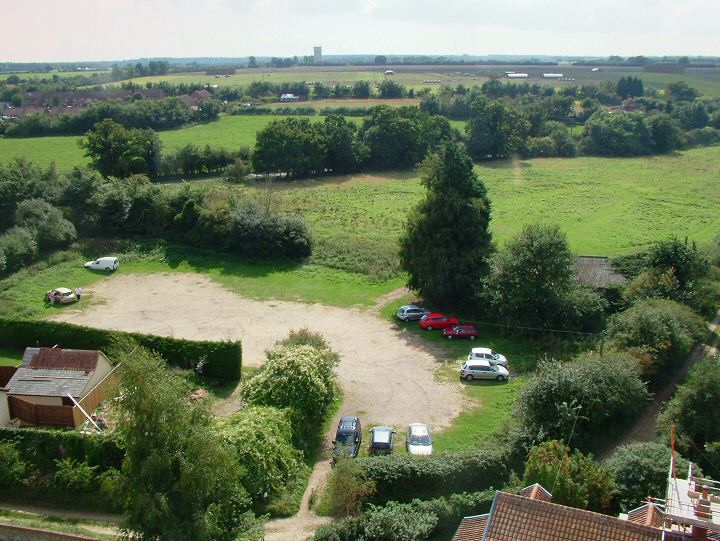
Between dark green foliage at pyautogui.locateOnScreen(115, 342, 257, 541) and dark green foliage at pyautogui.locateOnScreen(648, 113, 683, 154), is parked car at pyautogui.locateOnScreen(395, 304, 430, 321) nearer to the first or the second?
dark green foliage at pyautogui.locateOnScreen(115, 342, 257, 541)

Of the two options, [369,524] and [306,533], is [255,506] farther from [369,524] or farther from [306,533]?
[369,524]

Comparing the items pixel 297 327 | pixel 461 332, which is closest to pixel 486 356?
pixel 461 332

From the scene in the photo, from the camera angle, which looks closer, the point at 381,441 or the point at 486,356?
the point at 381,441

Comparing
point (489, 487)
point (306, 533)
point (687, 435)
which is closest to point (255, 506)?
point (306, 533)

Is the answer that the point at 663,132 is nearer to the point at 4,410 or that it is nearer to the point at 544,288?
the point at 544,288

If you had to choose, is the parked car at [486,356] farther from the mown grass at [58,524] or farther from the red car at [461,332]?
the mown grass at [58,524]

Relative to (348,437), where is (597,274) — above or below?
above

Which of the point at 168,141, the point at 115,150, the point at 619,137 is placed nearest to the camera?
the point at 115,150
